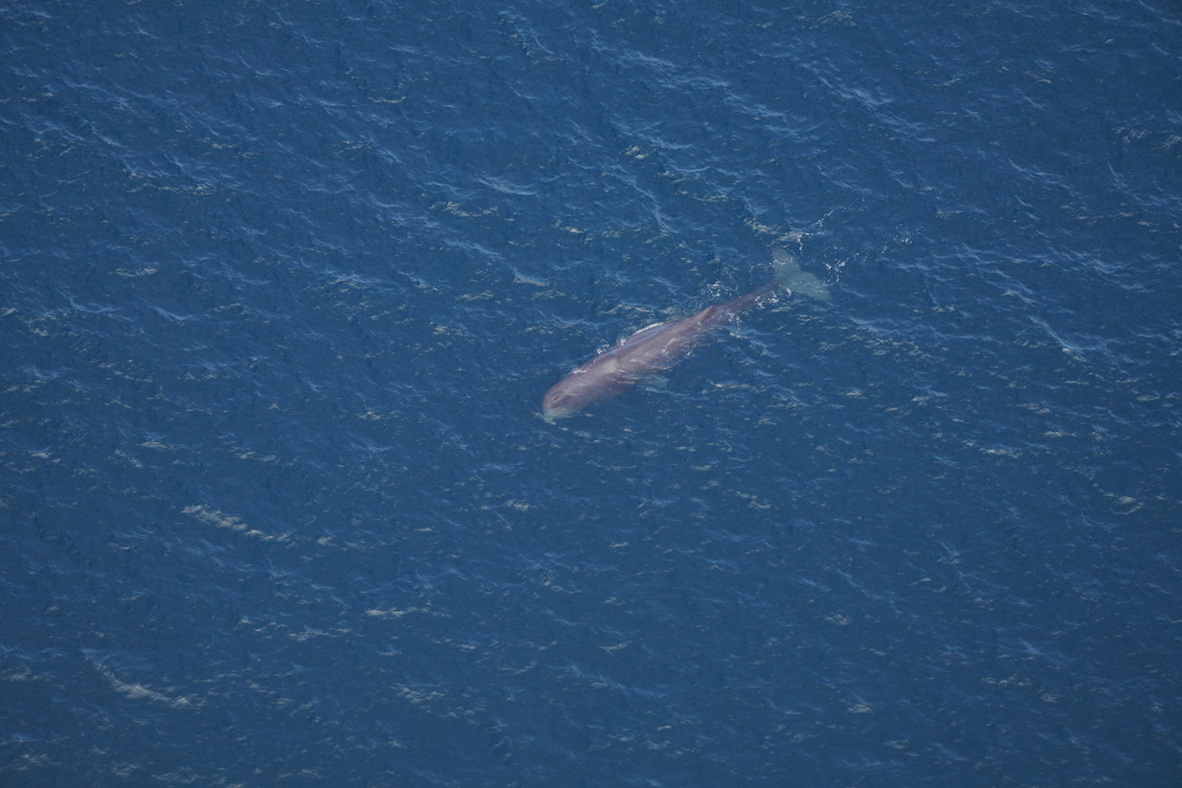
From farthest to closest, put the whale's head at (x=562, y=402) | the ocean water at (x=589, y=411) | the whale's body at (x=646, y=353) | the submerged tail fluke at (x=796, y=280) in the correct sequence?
the submerged tail fluke at (x=796, y=280), the whale's body at (x=646, y=353), the whale's head at (x=562, y=402), the ocean water at (x=589, y=411)

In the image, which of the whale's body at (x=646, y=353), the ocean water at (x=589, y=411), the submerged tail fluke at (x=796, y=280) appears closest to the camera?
the ocean water at (x=589, y=411)

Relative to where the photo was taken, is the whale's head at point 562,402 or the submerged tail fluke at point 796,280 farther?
the submerged tail fluke at point 796,280

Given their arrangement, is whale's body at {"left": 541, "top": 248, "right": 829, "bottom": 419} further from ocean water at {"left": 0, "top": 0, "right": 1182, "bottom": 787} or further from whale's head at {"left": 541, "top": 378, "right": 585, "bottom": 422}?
ocean water at {"left": 0, "top": 0, "right": 1182, "bottom": 787}

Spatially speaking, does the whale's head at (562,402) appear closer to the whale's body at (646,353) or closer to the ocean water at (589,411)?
the whale's body at (646,353)

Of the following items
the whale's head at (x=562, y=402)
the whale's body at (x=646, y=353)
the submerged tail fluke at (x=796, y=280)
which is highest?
the submerged tail fluke at (x=796, y=280)

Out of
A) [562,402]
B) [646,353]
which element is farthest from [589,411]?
[646,353]

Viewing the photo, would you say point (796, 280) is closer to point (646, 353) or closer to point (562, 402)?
point (646, 353)

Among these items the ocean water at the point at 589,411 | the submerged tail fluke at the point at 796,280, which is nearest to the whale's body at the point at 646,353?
the submerged tail fluke at the point at 796,280

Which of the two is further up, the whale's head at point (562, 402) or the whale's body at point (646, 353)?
the whale's body at point (646, 353)
